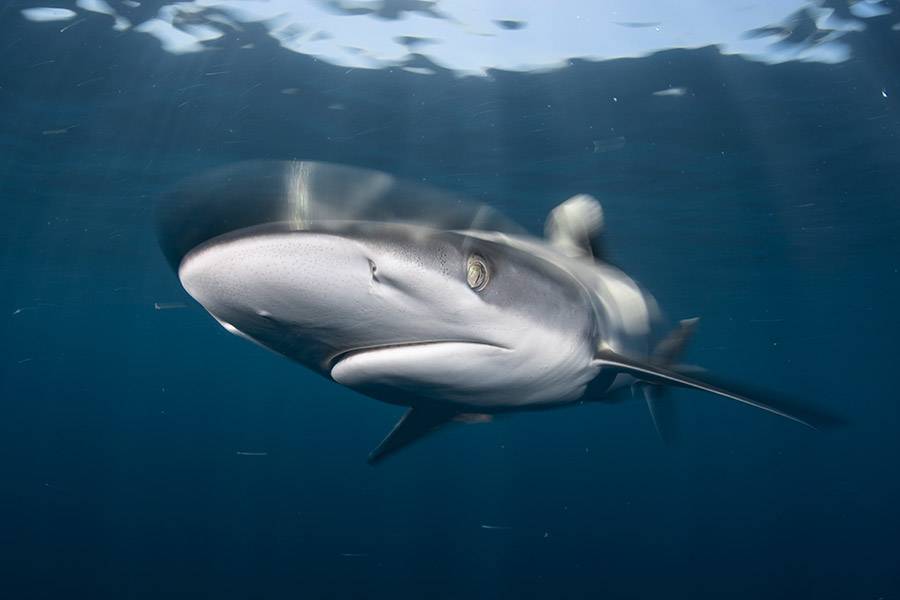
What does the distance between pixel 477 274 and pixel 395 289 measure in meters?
0.36

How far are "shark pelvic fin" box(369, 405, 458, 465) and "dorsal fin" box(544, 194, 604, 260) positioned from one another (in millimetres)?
1203

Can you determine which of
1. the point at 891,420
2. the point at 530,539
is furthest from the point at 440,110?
the point at 891,420

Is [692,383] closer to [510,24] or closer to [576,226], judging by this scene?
[576,226]

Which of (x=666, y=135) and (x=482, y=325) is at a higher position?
(x=482, y=325)

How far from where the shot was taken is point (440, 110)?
42.3 ft

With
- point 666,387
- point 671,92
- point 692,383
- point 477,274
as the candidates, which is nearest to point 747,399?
point 692,383

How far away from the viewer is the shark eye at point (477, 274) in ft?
7.02

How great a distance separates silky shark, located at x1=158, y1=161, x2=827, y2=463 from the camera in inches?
68.6

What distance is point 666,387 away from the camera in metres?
4.98

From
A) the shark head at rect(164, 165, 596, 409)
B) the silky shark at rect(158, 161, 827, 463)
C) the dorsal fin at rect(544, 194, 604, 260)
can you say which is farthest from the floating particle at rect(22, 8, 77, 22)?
the dorsal fin at rect(544, 194, 604, 260)

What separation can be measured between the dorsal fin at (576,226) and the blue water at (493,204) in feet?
4.90

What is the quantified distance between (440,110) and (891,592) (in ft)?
59.1

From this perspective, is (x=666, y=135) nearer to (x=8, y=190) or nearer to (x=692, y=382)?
(x=692, y=382)

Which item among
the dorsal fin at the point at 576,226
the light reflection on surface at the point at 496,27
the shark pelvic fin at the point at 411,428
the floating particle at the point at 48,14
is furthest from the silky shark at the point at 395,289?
the floating particle at the point at 48,14
